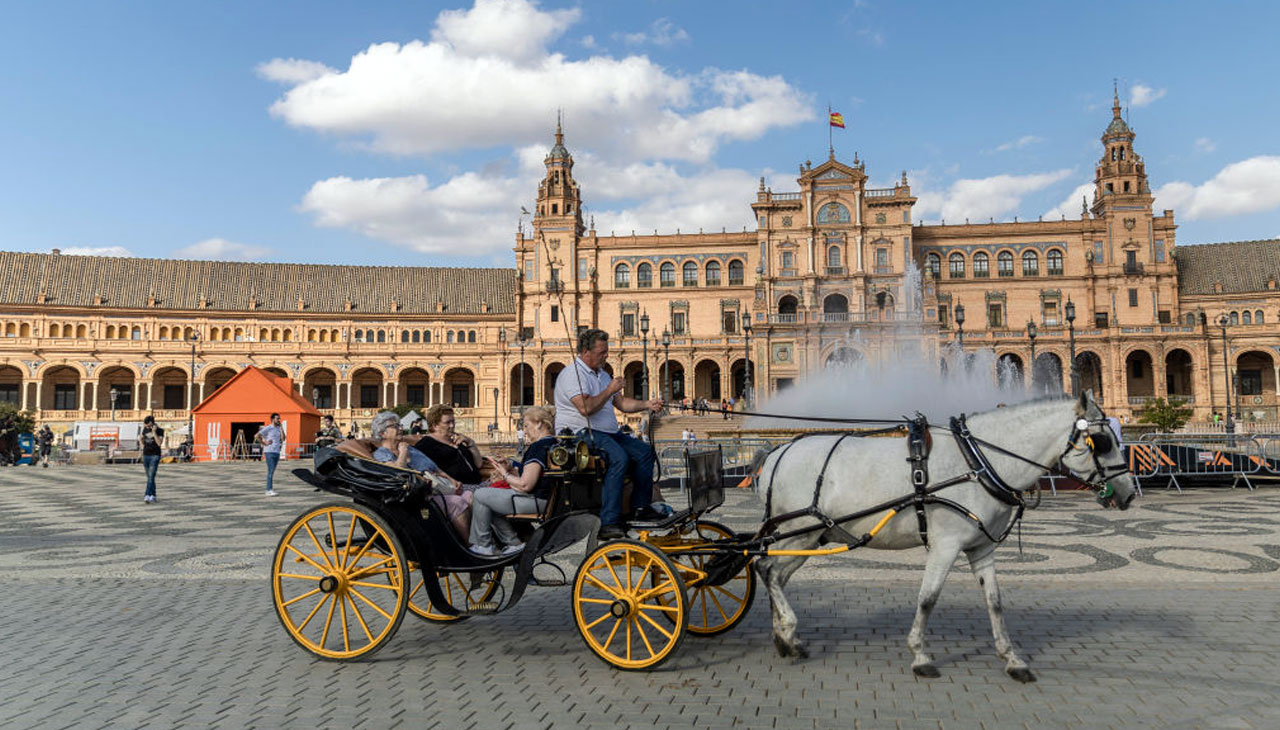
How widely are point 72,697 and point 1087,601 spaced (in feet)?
25.3

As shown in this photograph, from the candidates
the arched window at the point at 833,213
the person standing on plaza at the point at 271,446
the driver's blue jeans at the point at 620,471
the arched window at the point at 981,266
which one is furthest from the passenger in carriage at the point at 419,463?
the arched window at the point at 981,266

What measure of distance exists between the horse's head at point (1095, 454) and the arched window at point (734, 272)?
6208 cm

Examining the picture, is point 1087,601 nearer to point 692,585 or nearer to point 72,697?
point 692,585

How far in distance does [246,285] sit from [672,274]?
3835 cm

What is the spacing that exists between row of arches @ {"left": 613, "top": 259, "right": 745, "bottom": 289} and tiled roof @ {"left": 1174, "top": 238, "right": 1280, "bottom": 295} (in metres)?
38.2

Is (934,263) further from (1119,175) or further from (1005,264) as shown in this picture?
(1119,175)

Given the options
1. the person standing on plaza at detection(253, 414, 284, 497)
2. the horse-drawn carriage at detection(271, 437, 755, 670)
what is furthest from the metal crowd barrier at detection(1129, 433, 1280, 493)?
the person standing on plaza at detection(253, 414, 284, 497)

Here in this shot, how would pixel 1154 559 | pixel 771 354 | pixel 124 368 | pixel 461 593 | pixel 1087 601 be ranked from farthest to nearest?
pixel 124 368 → pixel 771 354 → pixel 1154 559 → pixel 461 593 → pixel 1087 601

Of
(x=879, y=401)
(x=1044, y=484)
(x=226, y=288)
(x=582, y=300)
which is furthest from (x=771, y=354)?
(x=226, y=288)

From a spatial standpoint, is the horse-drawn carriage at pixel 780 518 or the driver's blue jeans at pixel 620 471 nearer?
the horse-drawn carriage at pixel 780 518

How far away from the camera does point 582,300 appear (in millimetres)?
66812

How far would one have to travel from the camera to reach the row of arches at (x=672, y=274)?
221ft

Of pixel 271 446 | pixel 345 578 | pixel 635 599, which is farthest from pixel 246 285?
pixel 635 599

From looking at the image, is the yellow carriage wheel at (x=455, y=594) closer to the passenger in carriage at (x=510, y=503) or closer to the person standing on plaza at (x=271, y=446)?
the passenger in carriage at (x=510, y=503)
